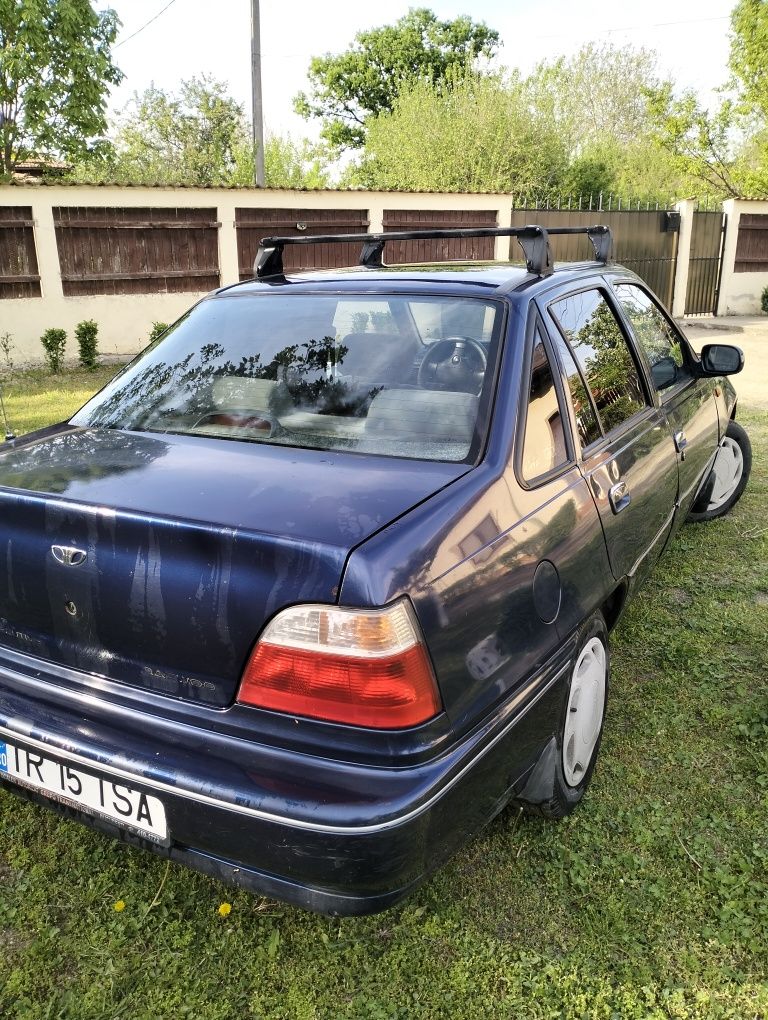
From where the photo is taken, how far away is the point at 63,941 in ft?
6.72

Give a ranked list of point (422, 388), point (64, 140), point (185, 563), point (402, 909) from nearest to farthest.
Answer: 1. point (185, 563)
2. point (402, 909)
3. point (422, 388)
4. point (64, 140)

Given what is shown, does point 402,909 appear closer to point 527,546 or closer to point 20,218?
point 527,546

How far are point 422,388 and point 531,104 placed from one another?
2868cm

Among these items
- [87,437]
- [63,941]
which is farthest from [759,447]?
[63,941]

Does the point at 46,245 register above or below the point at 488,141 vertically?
below

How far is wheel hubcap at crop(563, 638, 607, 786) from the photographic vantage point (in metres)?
2.39

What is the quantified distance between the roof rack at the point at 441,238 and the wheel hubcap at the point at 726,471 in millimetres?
1843

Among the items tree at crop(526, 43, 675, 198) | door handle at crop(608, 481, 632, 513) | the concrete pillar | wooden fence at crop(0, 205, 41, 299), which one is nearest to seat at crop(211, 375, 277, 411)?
door handle at crop(608, 481, 632, 513)

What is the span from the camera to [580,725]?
247 cm

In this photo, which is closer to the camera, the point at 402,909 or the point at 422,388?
the point at 402,909

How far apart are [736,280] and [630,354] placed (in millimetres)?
18046

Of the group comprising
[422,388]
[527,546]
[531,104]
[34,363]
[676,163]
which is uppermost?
[531,104]

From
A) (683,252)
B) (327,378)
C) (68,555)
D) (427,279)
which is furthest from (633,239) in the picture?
(68,555)

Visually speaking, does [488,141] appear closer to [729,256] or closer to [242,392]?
[729,256]
